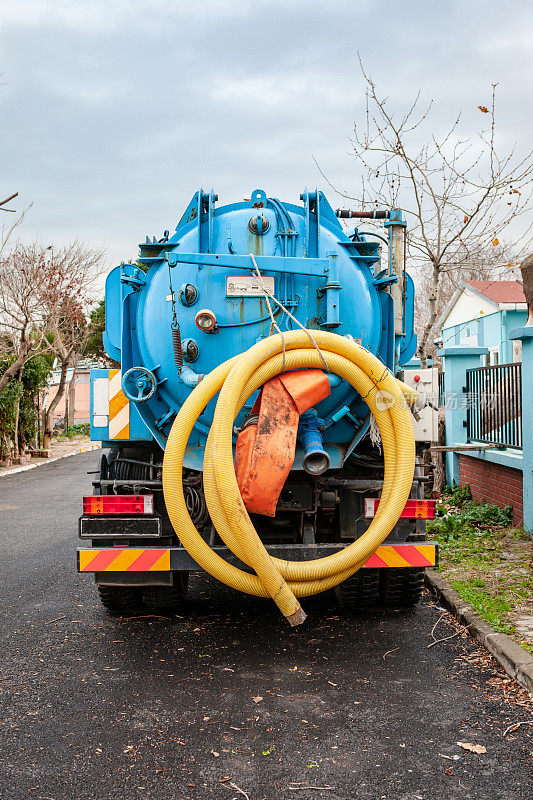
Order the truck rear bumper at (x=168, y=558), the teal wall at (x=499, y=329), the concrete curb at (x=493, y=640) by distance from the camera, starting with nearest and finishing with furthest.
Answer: the concrete curb at (x=493, y=640), the truck rear bumper at (x=168, y=558), the teal wall at (x=499, y=329)

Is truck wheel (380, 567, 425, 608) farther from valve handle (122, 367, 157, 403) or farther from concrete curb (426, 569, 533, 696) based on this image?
valve handle (122, 367, 157, 403)

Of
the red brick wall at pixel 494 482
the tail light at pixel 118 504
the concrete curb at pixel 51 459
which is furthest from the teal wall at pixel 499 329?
the tail light at pixel 118 504

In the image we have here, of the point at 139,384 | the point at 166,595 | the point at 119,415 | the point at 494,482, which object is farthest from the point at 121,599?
the point at 494,482

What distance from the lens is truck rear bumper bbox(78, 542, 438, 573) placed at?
15.6 ft

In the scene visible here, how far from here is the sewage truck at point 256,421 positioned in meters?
4.28

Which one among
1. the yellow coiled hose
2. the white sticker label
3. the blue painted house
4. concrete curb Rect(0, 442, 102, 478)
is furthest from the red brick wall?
concrete curb Rect(0, 442, 102, 478)

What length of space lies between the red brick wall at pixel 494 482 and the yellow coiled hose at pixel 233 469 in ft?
12.7

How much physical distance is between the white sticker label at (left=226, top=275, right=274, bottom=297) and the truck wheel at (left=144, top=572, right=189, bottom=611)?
2.14 meters

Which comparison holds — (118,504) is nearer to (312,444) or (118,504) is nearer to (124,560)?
(124,560)

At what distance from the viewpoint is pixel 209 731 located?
3477mm

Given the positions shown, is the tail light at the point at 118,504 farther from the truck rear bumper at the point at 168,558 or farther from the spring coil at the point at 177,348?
the spring coil at the point at 177,348

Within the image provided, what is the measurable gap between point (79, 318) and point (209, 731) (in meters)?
22.4

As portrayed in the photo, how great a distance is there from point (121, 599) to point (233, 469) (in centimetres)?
186

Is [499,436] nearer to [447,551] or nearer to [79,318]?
[447,551]
